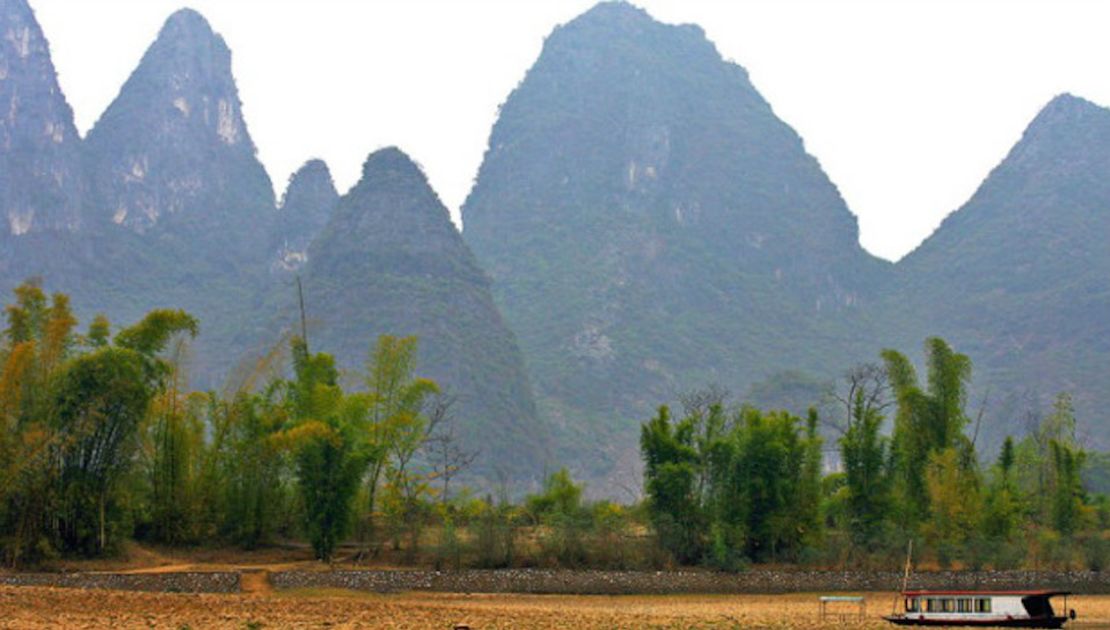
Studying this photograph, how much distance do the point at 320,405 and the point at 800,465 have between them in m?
12.6

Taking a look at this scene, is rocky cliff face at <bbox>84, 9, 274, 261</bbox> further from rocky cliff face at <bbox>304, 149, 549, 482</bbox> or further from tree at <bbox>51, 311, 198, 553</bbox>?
tree at <bbox>51, 311, 198, 553</bbox>

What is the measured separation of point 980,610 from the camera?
25.7m

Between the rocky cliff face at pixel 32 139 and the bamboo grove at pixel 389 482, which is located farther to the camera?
the rocky cliff face at pixel 32 139

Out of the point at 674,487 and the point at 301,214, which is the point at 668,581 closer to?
the point at 674,487

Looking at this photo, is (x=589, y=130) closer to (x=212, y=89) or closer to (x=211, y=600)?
(x=212, y=89)

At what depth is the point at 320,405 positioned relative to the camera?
3562cm

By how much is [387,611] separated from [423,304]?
304ft

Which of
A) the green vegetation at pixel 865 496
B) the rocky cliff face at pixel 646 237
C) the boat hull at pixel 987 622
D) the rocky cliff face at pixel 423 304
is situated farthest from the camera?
the rocky cliff face at pixel 646 237

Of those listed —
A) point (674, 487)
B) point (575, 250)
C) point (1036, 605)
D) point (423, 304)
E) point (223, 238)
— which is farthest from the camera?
point (575, 250)

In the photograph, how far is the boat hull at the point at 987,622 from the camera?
25.3m

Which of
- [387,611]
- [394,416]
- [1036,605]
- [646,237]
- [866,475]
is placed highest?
[646,237]

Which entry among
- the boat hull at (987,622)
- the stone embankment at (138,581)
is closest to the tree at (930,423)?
the boat hull at (987,622)

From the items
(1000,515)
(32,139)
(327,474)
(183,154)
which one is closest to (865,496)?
(1000,515)

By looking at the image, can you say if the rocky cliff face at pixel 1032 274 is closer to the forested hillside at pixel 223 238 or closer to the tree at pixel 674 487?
the forested hillside at pixel 223 238
